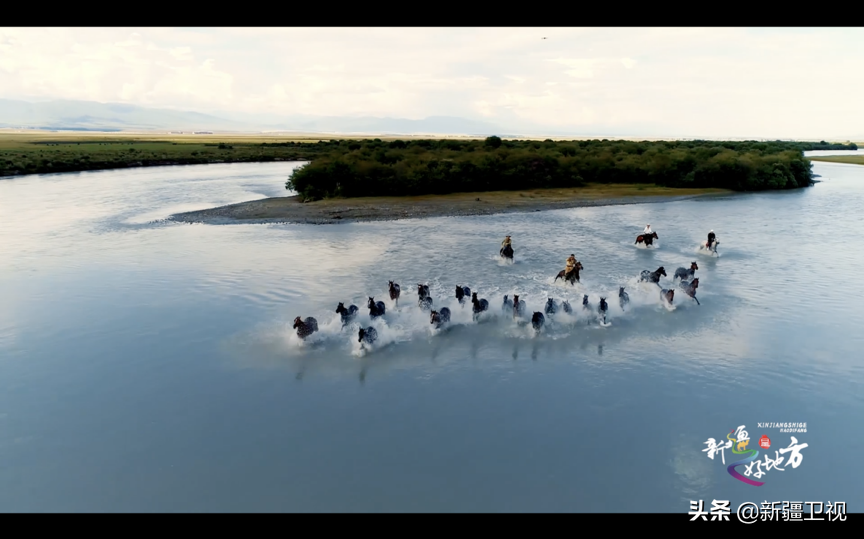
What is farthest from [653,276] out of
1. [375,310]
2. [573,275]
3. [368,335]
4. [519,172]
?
[519,172]

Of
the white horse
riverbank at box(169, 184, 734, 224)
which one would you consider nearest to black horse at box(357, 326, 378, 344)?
the white horse

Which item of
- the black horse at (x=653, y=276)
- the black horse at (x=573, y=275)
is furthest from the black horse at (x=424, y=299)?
the black horse at (x=653, y=276)

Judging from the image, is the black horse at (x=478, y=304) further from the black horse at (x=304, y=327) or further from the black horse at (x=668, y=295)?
the black horse at (x=668, y=295)
